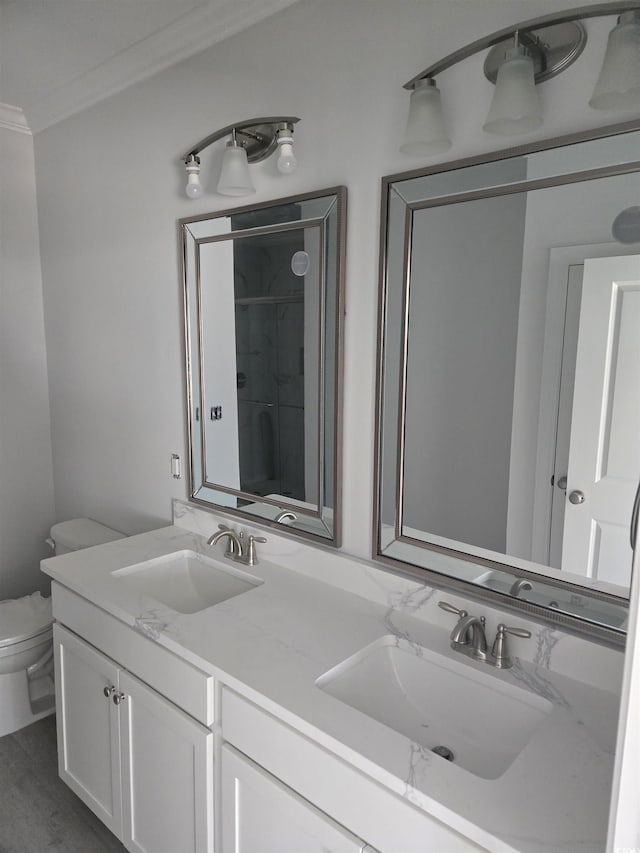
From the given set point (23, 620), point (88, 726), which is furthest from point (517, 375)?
point (23, 620)

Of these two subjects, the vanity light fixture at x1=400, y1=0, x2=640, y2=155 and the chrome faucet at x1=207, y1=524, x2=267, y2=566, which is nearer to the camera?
the vanity light fixture at x1=400, y1=0, x2=640, y2=155

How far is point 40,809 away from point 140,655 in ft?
3.16

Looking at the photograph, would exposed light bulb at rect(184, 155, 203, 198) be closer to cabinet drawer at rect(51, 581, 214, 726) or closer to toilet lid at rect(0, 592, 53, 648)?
cabinet drawer at rect(51, 581, 214, 726)

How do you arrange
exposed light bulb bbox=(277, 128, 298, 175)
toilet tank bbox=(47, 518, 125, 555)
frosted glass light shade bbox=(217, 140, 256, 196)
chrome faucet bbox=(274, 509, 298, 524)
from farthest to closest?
1. toilet tank bbox=(47, 518, 125, 555)
2. chrome faucet bbox=(274, 509, 298, 524)
3. frosted glass light shade bbox=(217, 140, 256, 196)
4. exposed light bulb bbox=(277, 128, 298, 175)

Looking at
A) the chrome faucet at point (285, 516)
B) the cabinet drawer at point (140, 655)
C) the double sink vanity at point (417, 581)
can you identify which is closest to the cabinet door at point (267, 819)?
the double sink vanity at point (417, 581)

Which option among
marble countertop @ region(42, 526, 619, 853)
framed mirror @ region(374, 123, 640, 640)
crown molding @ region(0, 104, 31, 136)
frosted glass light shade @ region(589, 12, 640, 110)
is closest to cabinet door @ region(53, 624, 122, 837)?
marble countertop @ region(42, 526, 619, 853)

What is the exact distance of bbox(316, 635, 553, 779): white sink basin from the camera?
1.21 metres

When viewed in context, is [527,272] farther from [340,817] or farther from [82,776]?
[82,776]

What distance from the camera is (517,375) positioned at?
133cm

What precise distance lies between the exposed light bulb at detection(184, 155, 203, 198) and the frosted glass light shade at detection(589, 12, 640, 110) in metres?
1.21

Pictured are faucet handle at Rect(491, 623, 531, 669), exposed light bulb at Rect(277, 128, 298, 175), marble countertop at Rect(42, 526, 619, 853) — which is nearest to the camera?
marble countertop at Rect(42, 526, 619, 853)

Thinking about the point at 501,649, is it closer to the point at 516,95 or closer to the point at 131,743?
the point at 131,743

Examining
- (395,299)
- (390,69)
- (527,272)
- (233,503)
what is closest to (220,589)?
(233,503)

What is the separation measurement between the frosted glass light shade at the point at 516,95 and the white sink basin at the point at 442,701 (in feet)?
3.84
